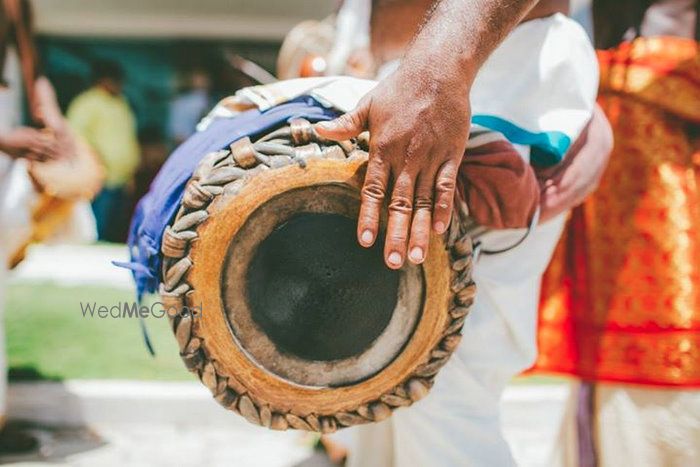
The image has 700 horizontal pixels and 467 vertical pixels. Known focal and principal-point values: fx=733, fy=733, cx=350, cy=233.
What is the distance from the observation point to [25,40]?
268 centimetres

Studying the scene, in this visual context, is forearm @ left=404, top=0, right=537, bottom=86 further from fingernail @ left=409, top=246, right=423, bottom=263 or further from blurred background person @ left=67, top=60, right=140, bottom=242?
blurred background person @ left=67, top=60, right=140, bottom=242

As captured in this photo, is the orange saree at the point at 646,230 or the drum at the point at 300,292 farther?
the orange saree at the point at 646,230

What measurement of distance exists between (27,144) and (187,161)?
1.28 m

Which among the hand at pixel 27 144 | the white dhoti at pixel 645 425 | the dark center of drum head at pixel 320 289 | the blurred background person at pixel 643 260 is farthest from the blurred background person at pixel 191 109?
the dark center of drum head at pixel 320 289

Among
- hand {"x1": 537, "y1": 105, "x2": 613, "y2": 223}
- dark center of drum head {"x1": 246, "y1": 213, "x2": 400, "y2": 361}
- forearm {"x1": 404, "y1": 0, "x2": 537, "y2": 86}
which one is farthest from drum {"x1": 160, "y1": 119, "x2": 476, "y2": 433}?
hand {"x1": 537, "y1": 105, "x2": 613, "y2": 223}

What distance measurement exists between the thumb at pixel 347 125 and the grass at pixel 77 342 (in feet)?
7.29

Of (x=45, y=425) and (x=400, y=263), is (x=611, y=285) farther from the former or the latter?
(x=45, y=425)

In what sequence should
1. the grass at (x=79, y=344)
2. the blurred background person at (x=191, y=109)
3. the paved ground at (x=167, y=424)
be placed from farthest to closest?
the blurred background person at (x=191, y=109), the grass at (x=79, y=344), the paved ground at (x=167, y=424)

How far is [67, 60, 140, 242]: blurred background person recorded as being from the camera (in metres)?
7.19

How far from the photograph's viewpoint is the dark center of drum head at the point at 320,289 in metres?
1.30

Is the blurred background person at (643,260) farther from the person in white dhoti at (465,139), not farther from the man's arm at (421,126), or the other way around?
the man's arm at (421,126)

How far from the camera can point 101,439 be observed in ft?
9.27

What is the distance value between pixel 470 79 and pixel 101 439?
2246 mm

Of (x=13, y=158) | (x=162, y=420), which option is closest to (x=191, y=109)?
(x=162, y=420)
